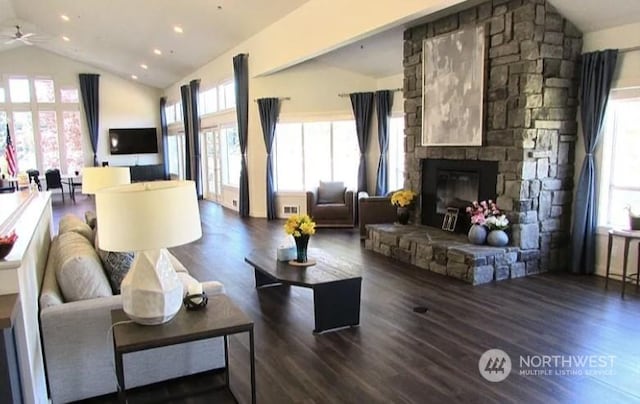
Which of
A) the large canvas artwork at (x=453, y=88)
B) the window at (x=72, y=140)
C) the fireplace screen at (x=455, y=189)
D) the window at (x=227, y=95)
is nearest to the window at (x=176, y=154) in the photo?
the window at (x=72, y=140)

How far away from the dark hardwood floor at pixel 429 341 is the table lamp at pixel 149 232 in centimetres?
84

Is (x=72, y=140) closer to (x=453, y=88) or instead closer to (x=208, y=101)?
(x=208, y=101)

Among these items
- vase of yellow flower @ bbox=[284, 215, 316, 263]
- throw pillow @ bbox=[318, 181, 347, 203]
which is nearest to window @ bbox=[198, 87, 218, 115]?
throw pillow @ bbox=[318, 181, 347, 203]

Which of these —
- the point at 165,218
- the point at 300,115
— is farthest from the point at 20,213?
the point at 300,115

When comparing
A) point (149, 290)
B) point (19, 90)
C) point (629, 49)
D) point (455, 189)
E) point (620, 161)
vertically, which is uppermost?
point (19, 90)

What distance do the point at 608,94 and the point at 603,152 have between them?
67 centimetres

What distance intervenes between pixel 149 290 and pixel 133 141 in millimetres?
14872

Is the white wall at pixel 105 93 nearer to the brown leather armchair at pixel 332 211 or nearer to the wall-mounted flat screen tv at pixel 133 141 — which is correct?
the wall-mounted flat screen tv at pixel 133 141

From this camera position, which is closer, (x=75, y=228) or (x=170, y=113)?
(x=75, y=228)

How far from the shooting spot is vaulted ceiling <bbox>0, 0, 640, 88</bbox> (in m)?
5.33

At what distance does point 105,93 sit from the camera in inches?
608

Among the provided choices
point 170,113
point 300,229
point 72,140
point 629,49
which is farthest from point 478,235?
point 72,140

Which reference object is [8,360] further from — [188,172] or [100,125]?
[100,125]

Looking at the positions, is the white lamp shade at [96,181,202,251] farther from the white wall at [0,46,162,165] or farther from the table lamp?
the white wall at [0,46,162,165]
